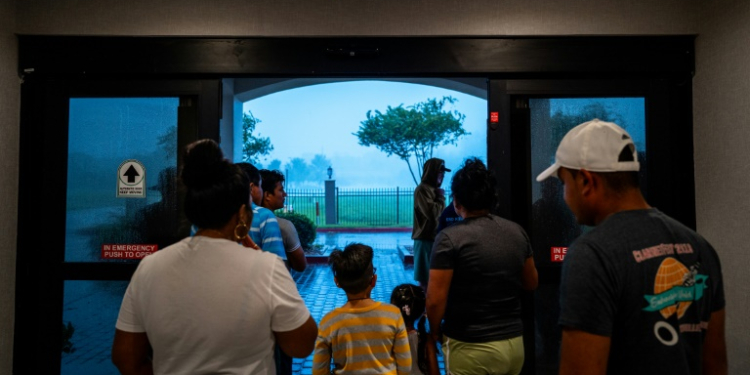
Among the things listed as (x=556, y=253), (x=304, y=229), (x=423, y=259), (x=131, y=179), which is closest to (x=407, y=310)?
(x=556, y=253)

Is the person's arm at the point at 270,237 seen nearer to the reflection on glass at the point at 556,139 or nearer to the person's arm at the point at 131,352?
the person's arm at the point at 131,352

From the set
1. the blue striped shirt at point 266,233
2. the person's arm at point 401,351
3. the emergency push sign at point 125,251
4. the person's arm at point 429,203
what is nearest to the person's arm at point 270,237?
the blue striped shirt at point 266,233

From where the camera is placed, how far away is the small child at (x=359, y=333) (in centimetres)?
186

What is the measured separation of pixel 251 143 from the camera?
17.2 metres

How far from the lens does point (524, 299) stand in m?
2.98

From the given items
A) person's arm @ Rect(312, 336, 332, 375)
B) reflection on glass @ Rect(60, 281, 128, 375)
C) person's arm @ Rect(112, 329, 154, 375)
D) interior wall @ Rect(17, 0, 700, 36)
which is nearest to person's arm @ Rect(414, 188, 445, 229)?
interior wall @ Rect(17, 0, 700, 36)

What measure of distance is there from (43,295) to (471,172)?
2.97 m

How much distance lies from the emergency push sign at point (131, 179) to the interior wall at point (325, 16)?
34.9 inches

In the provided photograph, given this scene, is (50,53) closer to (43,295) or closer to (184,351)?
(43,295)

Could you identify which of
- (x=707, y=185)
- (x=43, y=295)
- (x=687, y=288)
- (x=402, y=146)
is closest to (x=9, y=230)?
(x=43, y=295)

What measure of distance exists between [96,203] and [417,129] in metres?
19.4

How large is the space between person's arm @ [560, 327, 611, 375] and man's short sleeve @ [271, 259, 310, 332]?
2.43 ft

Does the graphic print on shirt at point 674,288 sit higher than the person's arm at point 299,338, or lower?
higher

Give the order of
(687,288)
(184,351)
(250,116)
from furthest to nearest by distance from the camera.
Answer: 1. (250,116)
2. (184,351)
3. (687,288)
